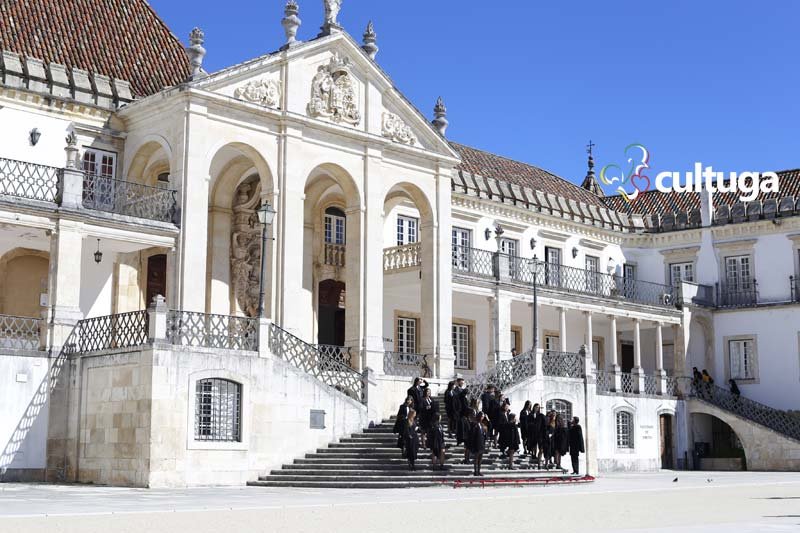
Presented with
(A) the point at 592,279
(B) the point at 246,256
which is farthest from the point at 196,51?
(A) the point at 592,279

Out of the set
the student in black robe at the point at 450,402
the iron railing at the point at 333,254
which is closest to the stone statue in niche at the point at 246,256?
the iron railing at the point at 333,254

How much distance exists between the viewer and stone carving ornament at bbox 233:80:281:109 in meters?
24.6

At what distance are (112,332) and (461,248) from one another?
43.5ft

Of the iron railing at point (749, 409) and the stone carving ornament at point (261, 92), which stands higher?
the stone carving ornament at point (261, 92)

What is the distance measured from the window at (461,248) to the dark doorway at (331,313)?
3551 millimetres

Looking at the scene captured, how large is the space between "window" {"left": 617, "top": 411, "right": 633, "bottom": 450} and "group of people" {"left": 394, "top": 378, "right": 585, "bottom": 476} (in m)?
10.1

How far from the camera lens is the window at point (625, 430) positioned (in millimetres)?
34250

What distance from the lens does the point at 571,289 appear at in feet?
115

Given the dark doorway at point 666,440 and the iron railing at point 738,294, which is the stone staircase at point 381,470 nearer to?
the dark doorway at point 666,440

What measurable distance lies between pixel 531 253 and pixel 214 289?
42.5 ft

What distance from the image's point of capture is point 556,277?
117 ft

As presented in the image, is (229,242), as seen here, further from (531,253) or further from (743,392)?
(743,392)

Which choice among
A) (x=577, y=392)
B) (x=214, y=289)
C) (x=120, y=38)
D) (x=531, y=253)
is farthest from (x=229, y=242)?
(x=531, y=253)

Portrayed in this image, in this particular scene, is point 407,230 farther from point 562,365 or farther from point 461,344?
point 562,365
